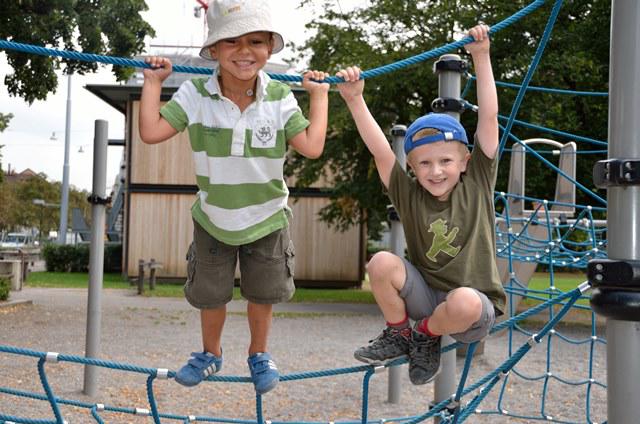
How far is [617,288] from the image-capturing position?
6.08ft

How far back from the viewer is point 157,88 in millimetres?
2555

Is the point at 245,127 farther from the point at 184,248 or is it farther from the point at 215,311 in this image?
the point at 184,248

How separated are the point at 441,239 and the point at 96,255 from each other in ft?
14.0

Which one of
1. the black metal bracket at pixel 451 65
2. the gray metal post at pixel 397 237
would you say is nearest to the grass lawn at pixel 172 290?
the gray metal post at pixel 397 237

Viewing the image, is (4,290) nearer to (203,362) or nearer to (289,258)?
(203,362)

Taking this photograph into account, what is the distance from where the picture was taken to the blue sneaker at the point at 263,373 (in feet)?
8.78

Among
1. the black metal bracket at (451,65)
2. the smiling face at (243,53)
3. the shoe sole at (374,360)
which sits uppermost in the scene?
the black metal bracket at (451,65)

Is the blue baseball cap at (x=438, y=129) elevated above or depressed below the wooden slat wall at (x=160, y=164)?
below

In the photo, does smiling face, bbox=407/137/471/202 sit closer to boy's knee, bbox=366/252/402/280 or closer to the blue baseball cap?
the blue baseball cap

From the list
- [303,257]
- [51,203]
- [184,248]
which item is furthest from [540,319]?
[51,203]

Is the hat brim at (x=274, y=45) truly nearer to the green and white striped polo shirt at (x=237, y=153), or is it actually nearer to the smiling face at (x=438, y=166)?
the green and white striped polo shirt at (x=237, y=153)

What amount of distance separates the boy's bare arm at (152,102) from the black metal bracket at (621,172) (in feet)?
4.49

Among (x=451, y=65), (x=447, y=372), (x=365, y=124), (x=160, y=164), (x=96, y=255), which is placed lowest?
(x=447, y=372)

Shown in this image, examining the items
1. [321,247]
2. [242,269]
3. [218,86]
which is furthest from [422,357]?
[321,247]
